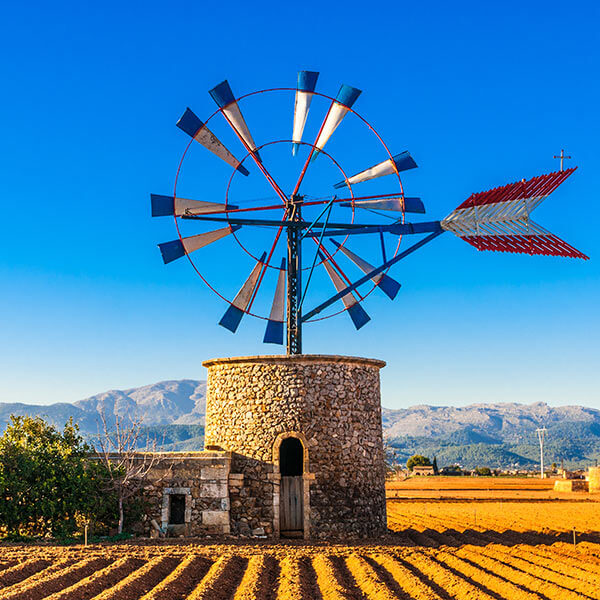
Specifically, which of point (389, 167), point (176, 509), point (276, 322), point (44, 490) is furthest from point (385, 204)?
point (44, 490)

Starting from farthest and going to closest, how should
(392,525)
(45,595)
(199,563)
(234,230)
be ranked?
(392,525), (234,230), (199,563), (45,595)

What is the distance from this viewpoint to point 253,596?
1027 cm

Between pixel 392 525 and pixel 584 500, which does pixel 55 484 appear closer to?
pixel 392 525

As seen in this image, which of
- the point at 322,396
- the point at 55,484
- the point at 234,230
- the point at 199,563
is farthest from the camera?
the point at 234,230

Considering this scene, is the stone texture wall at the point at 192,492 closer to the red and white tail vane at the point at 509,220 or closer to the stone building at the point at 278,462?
the stone building at the point at 278,462

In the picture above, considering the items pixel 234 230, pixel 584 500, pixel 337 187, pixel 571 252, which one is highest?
pixel 337 187

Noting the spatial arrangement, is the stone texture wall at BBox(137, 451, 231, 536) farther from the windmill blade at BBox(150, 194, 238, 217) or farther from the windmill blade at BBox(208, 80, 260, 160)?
the windmill blade at BBox(208, 80, 260, 160)

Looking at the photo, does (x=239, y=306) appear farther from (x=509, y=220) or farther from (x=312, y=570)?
(x=312, y=570)

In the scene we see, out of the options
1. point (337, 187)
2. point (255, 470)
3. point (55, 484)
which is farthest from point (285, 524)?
point (337, 187)

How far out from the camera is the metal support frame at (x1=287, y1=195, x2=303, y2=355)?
58.9ft

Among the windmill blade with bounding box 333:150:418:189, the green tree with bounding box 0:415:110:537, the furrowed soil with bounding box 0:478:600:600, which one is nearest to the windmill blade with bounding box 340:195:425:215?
the windmill blade with bounding box 333:150:418:189

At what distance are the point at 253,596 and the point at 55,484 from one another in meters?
6.88

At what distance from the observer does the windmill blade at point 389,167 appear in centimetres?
1850

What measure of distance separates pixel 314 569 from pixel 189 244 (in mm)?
8785
